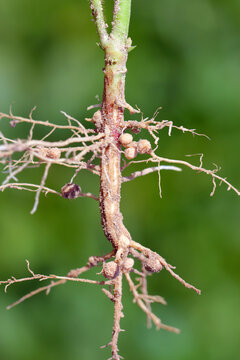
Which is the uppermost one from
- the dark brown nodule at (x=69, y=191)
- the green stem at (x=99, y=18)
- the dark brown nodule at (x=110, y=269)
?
the green stem at (x=99, y=18)

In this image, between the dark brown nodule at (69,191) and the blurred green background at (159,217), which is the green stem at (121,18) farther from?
the blurred green background at (159,217)

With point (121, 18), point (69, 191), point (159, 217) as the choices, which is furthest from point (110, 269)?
point (159, 217)

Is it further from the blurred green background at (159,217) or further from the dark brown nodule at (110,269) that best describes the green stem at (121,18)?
the blurred green background at (159,217)

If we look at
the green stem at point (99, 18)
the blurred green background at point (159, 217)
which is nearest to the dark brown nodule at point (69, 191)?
A: the green stem at point (99, 18)

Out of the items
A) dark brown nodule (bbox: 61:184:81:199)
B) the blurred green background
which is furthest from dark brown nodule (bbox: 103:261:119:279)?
the blurred green background

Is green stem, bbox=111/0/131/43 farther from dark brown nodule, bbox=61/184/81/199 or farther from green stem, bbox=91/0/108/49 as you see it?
dark brown nodule, bbox=61/184/81/199

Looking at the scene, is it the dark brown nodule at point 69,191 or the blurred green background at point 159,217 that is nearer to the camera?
the dark brown nodule at point 69,191

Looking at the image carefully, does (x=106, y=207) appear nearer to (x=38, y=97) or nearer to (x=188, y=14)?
(x=38, y=97)

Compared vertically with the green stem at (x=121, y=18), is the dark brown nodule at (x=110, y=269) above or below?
below
